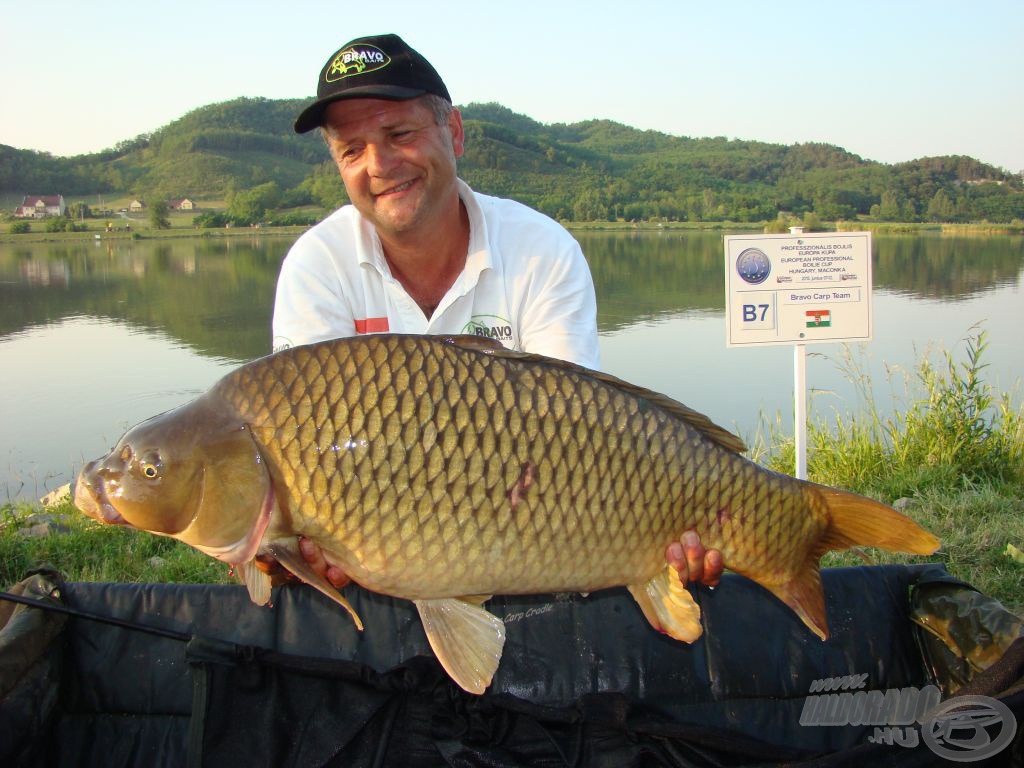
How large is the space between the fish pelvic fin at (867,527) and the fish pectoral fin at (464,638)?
1.76 feet

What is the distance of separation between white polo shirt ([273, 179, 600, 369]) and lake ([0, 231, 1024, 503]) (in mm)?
1982

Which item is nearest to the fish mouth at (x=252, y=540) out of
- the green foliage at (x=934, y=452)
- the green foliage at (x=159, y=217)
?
the green foliage at (x=934, y=452)

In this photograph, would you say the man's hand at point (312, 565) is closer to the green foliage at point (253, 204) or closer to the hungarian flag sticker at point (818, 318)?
the hungarian flag sticker at point (818, 318)

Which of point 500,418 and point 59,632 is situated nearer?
point 500,418

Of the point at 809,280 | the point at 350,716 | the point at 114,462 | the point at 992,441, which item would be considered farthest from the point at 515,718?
the point at 992,441

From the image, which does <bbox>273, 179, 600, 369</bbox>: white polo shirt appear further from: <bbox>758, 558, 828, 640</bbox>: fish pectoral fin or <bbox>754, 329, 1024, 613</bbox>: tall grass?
<bbox>754, 329, 1024, 613</bbox>: tall grass

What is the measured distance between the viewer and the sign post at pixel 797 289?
2.82 metres

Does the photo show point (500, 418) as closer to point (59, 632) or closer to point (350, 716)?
point (350, 716)

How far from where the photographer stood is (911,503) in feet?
8.79

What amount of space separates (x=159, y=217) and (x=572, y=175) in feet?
73.3

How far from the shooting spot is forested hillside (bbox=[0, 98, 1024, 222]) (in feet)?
121

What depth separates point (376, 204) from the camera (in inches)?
69.3

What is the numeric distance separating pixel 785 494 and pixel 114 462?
0.99m

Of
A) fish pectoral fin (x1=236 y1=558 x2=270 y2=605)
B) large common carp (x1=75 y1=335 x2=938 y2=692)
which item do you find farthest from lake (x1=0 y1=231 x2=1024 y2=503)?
fish pectoral fin (x1=236 y1=558 x2=270 y2=605)
